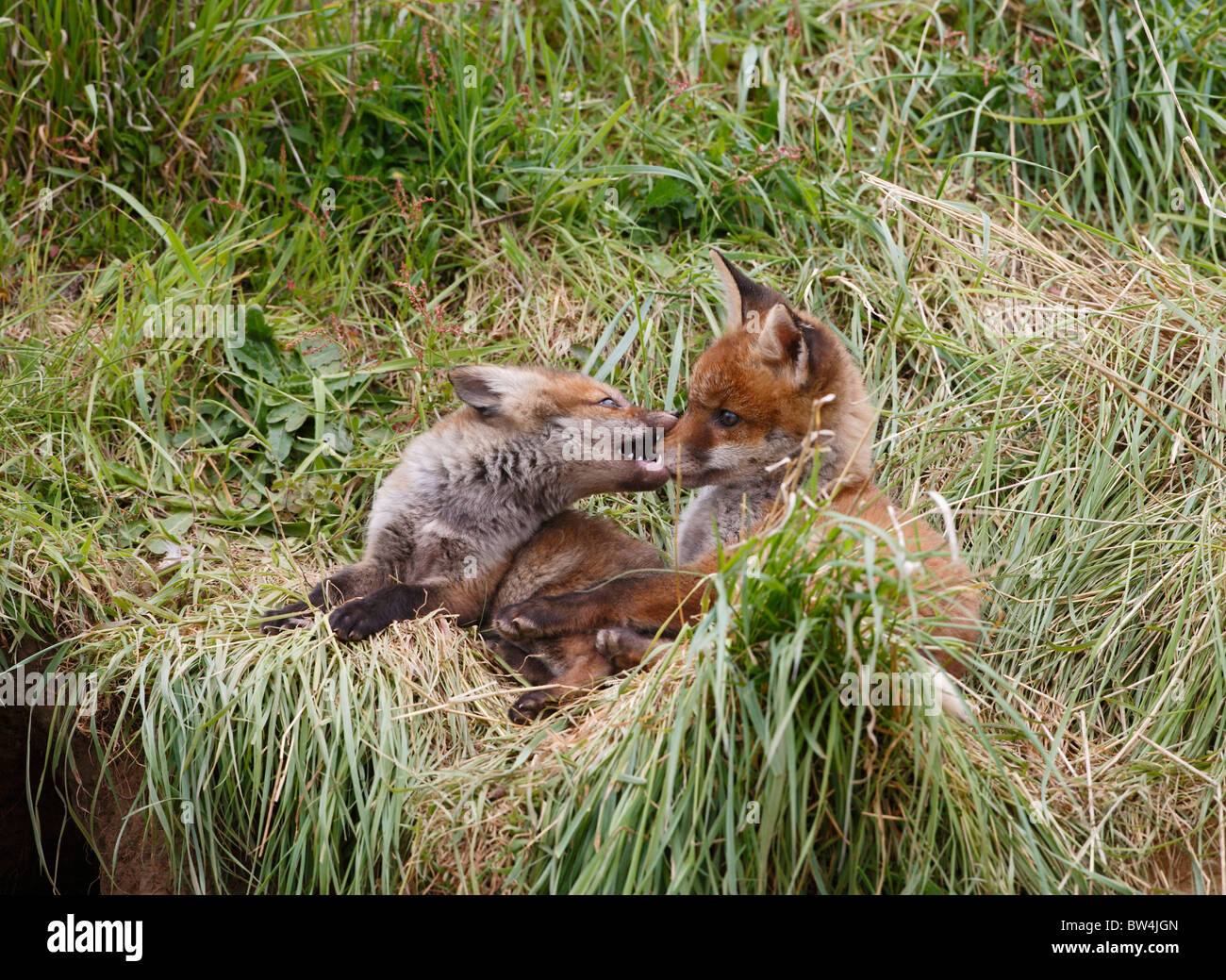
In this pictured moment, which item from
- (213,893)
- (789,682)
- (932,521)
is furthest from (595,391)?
(213,893)

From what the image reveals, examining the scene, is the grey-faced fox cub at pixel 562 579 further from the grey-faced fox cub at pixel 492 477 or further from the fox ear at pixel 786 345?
the fox ear at pixel 786 345

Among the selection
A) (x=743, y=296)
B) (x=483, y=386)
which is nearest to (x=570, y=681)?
(x=483, y=386)

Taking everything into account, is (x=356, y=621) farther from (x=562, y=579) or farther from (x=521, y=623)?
(x=562, y=579)

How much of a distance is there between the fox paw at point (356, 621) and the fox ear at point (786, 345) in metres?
1.69

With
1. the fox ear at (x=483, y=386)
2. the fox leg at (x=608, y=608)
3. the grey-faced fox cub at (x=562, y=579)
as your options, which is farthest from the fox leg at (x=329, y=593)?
the fox ear at (x=483, y=386)

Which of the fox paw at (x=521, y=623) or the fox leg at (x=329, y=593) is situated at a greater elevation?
the fox leg at (x=329, y=593)

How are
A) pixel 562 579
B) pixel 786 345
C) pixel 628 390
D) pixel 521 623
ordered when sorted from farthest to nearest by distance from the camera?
pixel 628 390 < pixel 562 579 < pixel 786 345 < pixel 521 623

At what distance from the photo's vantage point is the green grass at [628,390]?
10.6 ft

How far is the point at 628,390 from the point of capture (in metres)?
5.40

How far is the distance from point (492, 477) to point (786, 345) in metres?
1.23

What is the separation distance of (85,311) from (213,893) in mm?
2940

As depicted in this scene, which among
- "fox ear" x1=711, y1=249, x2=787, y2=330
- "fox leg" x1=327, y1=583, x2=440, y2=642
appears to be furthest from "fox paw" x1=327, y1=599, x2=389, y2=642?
"fox ear" x1=711, y1=249, x2=787, y2=330

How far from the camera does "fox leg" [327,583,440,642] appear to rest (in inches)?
157

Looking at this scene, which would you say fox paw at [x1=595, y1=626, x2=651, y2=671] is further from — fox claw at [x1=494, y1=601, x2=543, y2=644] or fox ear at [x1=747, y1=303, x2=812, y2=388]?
fox ear at [x1=747, y1=303, x2=812, y2=388]
